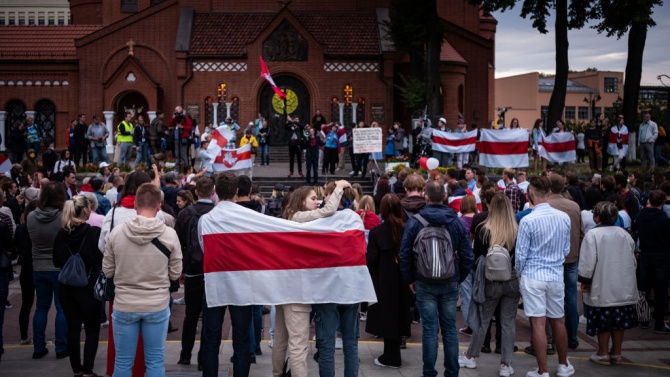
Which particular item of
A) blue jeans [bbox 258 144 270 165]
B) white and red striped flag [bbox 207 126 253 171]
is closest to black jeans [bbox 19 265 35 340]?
white and red striped flag [bbox 207 126 253 171]

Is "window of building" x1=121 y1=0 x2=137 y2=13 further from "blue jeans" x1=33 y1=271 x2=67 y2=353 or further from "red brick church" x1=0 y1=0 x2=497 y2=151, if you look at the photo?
"blue jeans" x1=33 y1=271 x2=67 y2=353

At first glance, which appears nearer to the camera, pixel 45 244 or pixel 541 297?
pixel 541 297

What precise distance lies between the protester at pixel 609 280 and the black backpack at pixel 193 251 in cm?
501

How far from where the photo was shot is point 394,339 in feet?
32.1

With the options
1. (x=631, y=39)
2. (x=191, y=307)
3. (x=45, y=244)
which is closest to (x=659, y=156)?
(x=631, y=39)

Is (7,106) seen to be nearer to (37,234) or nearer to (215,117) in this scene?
(215,117)

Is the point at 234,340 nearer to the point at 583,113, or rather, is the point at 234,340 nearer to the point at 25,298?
the point at 25,298

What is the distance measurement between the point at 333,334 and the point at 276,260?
974 mm

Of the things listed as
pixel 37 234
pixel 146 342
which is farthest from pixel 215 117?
pixel 146 342

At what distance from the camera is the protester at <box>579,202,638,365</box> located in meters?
10.2

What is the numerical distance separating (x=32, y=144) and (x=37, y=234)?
22.0 meters

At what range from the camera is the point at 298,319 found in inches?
319

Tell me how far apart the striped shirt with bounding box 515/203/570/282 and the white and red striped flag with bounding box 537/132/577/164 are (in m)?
17.9

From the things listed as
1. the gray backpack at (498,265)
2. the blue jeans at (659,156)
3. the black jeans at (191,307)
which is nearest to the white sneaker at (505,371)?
the gray backpack at (498,265)
